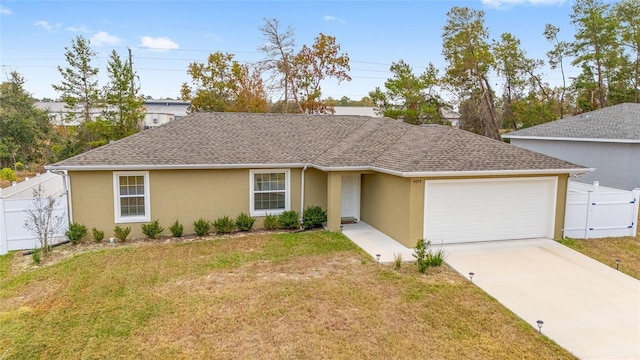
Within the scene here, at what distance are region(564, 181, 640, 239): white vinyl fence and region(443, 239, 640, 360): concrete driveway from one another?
1.29 metres

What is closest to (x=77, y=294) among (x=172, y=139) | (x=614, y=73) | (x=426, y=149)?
(x=172, y=139)

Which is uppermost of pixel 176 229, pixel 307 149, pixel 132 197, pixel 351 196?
pixel 307 149

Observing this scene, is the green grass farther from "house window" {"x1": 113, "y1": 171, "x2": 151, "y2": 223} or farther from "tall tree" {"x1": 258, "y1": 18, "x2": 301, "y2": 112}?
"tall tree" {"x1": 258, "y1": 18, "x2": 301, "y2": 112}

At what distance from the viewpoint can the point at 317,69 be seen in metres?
34.5

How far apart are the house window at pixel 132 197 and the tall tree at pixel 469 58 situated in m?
28.5

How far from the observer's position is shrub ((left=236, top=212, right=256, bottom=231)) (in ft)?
44.1

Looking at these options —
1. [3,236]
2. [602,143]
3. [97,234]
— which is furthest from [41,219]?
[602,143]

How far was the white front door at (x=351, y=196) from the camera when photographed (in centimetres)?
1491

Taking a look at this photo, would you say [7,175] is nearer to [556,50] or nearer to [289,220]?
[289,220]

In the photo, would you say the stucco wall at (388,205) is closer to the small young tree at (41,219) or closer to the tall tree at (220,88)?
the small young tree at (41,219)

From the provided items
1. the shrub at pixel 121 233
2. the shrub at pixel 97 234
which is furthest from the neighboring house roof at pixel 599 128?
the shrub at pixel 97 234

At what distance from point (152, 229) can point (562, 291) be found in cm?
1118

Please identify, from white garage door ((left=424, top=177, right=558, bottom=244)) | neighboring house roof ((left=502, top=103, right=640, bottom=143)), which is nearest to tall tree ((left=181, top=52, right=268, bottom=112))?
neighboring house roof ((left=502, top=103, right=640, bottom=143))

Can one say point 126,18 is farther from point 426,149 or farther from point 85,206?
point 426,149
